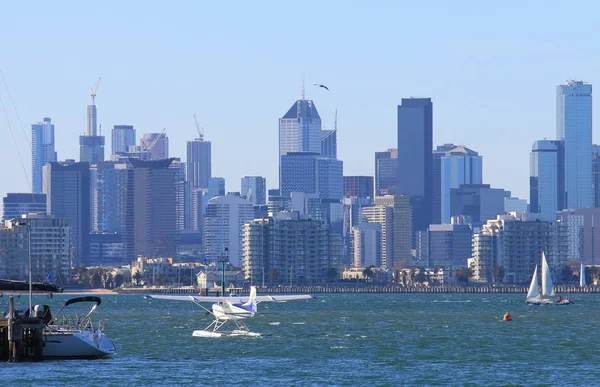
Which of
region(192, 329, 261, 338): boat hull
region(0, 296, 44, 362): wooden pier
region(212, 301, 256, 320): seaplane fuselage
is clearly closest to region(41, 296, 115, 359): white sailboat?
region(0, 296, 44, 362): wooden pier

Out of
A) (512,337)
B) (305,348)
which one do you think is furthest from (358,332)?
(305,348)

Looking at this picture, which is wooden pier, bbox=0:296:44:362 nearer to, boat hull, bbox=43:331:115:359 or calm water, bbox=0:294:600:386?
boat hull, bbox=43:331:115:359

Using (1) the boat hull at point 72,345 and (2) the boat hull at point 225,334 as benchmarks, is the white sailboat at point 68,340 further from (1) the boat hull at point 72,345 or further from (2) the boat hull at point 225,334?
(2) the boat hull at point 225,334

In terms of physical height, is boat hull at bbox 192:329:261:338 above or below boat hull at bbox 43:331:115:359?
below

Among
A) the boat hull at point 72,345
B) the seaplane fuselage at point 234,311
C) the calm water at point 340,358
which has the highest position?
the seaplane fuselage at point 234,311

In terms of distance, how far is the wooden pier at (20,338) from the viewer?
100 metres

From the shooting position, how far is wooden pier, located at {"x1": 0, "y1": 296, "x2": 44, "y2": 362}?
3939 inches

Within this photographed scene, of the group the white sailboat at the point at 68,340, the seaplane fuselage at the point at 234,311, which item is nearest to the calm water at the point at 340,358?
the white sailboat at the point at 68,340

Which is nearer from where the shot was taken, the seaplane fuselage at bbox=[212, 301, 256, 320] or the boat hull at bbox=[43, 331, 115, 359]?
the boat hull at bbox=[43, 331, 115, 359]

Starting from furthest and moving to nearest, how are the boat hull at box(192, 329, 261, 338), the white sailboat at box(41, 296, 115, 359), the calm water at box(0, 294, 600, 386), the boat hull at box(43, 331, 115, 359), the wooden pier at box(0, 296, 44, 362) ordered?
1. the boat hull at box(192, 329, 261, 338)
2. the white sailboat at box(41, 296, 115, 359)
3. the boat hull at box(43, 331, 115, 359)
4. the wooden pier at box(0, 296, 44, 362)
5. the calm water at box(0, 294, 600, 386)

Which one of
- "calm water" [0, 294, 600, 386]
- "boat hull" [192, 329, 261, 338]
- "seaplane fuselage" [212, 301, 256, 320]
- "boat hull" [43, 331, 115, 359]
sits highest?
"seaplane fuselage" [212, 301, 256, 320]

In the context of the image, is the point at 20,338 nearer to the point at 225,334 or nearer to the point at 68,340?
the point at 68,340

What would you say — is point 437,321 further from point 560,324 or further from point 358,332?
point 358,332

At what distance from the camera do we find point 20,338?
101 metres
